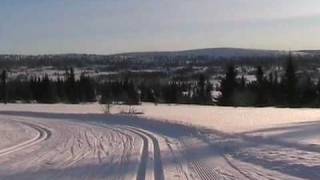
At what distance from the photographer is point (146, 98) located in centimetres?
11300

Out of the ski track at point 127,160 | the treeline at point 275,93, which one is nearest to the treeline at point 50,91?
the treeline at point 275,93

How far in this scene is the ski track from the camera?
1076cm

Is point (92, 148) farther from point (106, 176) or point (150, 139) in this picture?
point (106, 176)

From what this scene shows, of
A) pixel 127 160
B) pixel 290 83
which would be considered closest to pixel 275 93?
pixel 290 83

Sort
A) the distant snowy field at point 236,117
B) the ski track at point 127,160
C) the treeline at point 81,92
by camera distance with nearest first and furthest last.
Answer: the ski track at point 127,160 → the distant snowy field at point 236,117 → the treeline at point 81,92

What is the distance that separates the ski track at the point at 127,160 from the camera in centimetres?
1076

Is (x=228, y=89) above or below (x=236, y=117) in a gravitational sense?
above

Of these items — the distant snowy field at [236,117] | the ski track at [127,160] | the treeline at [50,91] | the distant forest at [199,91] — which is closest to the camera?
the ski track at [127,160]

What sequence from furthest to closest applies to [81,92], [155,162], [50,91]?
[81,92] < [50,91] < [155,162]

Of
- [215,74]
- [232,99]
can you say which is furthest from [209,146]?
[215,74]

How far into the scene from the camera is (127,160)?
43.2 feet

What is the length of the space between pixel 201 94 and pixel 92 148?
93.6m

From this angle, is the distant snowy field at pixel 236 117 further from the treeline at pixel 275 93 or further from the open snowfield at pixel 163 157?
the treeline at pixel 275 93

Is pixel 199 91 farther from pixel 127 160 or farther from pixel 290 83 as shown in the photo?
pixel 127 160
